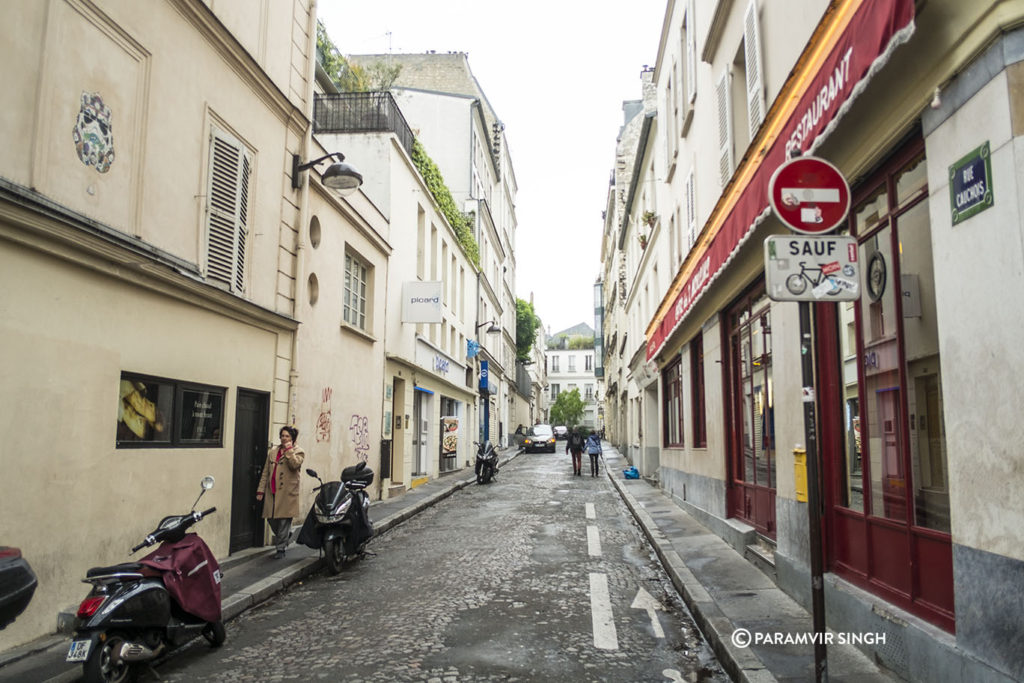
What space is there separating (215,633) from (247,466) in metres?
4.17

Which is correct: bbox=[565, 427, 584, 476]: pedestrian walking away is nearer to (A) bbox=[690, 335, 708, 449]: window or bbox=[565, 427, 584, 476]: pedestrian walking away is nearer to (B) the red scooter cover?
(A) bbox=[690, 335, 708, 449]: window

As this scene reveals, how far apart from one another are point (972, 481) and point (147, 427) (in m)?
7.01

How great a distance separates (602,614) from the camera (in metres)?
6.48

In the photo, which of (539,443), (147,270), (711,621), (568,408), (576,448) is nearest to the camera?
(711,621)

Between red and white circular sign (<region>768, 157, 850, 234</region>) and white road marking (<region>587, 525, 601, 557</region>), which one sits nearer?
red and white circular sign (<region>768, 157, 850, 234</region>)

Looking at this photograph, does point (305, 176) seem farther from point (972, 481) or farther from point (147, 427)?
point (972, 481)

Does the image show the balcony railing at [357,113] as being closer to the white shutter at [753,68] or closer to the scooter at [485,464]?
the scooter at [485,464]

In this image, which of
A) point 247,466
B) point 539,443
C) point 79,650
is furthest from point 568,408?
point 79,650

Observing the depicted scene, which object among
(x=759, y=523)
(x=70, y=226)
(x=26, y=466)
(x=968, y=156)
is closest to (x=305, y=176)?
(x=70, y=226)

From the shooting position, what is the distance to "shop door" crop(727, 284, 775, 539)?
8.53 metres

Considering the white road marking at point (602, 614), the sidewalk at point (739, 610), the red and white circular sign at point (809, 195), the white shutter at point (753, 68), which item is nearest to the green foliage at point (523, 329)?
the sidewalk at point (739, 610)

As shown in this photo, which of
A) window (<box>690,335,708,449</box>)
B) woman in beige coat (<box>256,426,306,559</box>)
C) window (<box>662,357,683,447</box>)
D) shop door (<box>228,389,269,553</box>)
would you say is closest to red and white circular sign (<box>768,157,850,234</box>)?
woman in beige coat (<box>256,426,306,559</box>)

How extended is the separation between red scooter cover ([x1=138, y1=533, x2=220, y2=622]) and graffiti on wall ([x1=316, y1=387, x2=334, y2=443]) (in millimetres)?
6300

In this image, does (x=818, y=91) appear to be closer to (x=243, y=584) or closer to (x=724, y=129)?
(x=724, y=129)
